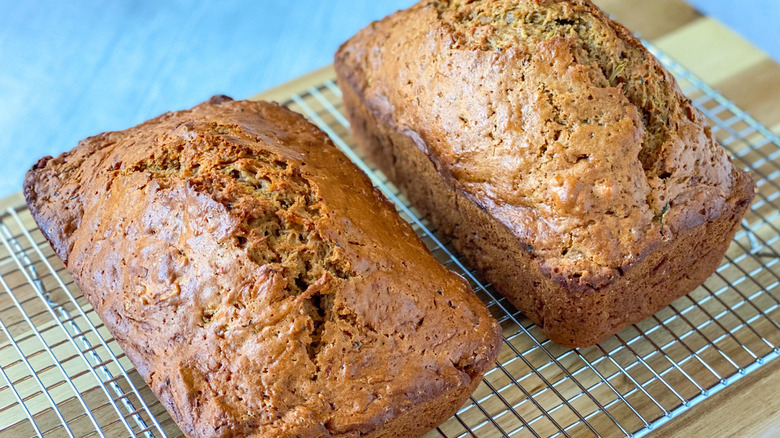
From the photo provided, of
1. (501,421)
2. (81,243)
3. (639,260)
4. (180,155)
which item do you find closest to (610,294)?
(639,260)

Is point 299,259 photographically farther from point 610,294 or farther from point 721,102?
point 721,102

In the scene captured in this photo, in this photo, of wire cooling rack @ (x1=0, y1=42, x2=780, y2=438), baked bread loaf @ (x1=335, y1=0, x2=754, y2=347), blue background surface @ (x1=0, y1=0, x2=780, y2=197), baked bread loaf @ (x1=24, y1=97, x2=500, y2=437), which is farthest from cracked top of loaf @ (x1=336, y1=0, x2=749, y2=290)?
blue background surface @ (x1=0, y1=0, x2=780, y2=197)

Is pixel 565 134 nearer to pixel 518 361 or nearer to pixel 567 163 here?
pixel 567 163

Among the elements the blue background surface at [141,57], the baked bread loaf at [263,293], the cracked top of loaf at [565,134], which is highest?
the cracked top of loaf at [565,134]

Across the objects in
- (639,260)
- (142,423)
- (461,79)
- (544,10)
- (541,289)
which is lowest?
(142,423)

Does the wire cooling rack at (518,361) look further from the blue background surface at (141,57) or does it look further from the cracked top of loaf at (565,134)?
the blue background surface at (141,57)

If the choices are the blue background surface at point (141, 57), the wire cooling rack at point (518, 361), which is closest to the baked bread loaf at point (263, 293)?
the wire cooling rack at point (518, 361)
